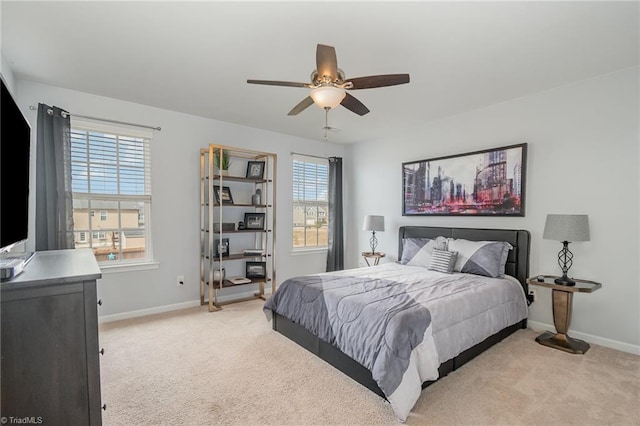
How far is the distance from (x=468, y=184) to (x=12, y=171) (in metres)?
4.26

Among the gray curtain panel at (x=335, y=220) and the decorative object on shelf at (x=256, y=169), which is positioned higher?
the decorative object on shelf at (x=256, y=169)

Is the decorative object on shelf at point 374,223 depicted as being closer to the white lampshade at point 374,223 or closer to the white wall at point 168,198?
the white lampshade at point 374,223

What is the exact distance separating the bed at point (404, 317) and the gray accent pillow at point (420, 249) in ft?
0.70

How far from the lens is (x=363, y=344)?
222 centimetres

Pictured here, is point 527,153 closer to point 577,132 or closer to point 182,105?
point 577,132

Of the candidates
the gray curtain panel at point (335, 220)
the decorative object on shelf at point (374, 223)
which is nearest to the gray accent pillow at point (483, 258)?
the decorative object on shelf at point (374, 223)

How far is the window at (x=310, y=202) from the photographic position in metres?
5.30

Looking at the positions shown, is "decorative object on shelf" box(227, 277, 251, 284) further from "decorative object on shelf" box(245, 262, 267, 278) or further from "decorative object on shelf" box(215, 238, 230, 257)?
"decorative object on shelf" box(215, 238, 230, 257)

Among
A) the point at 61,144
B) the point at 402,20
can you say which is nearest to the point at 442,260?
the point at 402,20

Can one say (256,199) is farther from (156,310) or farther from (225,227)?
(156,310)

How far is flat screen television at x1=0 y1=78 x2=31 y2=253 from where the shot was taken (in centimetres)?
136

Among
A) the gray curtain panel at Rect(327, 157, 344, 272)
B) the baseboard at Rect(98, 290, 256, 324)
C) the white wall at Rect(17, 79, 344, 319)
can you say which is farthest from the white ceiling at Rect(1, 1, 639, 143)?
the baseboard at Rect(98, 290, 256, 324)

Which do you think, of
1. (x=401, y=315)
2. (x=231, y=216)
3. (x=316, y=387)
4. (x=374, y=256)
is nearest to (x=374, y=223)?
(x=374, y=256)

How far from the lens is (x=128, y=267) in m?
3.70
